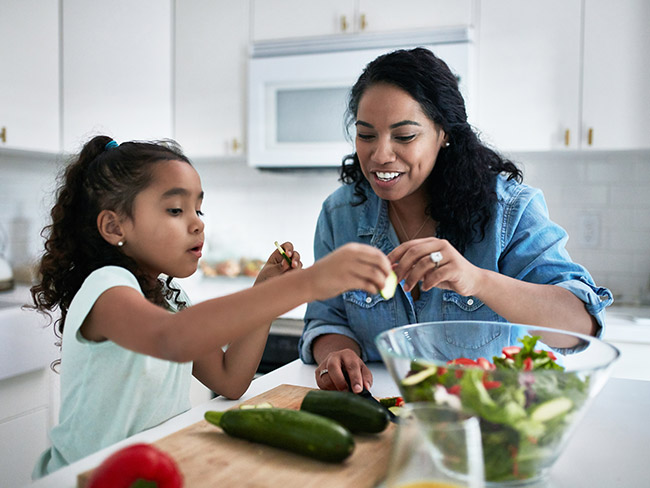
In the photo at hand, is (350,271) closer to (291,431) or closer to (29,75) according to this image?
(291,431)

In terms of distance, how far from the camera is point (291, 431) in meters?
0.82

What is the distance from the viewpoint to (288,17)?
3.00m

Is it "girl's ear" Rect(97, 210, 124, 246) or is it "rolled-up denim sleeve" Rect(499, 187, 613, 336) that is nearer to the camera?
"girl's ear" Rect(97, 210, 124, 246)

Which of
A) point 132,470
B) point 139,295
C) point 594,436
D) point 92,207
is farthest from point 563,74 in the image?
point 132,470

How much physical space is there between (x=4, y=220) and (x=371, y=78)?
210 centimetres

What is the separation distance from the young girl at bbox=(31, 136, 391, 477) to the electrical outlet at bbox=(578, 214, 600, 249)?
2.07 m

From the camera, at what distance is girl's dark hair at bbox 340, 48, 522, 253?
1.41 metres

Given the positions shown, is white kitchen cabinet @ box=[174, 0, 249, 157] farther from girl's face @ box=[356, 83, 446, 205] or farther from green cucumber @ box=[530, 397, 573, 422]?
green cucumber @ box=[530, 397, 573, 422]

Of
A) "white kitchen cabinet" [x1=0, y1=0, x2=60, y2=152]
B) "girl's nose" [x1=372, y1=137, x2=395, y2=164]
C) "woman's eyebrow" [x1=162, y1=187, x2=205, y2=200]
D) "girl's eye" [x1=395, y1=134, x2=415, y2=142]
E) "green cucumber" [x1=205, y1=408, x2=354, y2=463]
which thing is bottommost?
"green cucumber" [x1=205, y1=408, x2=354, y2=463]

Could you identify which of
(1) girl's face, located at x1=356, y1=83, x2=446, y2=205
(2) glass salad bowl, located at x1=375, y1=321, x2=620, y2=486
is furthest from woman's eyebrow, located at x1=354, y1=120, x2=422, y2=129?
(2) glass salad bowl, located at x1=375, y1=321, x2=620, y2=486

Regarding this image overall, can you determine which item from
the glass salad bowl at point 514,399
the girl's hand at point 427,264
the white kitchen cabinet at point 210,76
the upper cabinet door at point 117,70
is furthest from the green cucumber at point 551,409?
the white kitchen cabinet at point 210,76

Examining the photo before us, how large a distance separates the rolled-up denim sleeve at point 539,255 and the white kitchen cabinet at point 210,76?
1.99 meters

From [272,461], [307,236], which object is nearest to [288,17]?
[307,236]

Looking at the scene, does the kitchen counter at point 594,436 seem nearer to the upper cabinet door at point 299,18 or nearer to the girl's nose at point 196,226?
the girl's nose at point 196,226
